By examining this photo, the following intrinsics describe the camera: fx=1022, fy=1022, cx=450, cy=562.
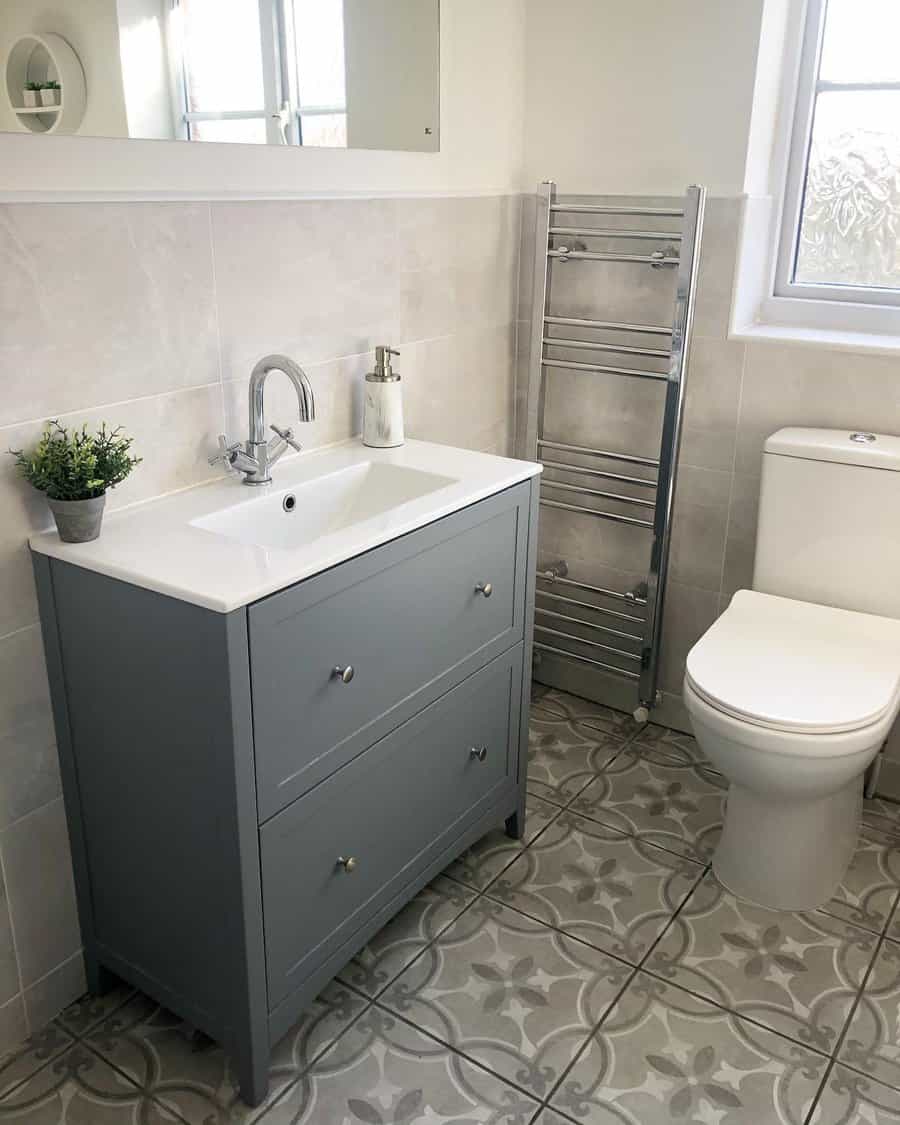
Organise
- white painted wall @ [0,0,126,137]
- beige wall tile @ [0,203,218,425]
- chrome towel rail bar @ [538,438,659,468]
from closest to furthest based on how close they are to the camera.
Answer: white painted wall @ [0,0,126,137] < beige wall tile @ [0,203,218,425] < chrome towel rail bar @ [538,438,659,468]

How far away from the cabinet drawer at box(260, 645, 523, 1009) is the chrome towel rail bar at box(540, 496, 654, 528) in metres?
0.66

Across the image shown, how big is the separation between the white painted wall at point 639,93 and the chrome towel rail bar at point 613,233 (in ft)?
0.32

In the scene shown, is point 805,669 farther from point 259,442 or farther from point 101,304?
A: point 101,304

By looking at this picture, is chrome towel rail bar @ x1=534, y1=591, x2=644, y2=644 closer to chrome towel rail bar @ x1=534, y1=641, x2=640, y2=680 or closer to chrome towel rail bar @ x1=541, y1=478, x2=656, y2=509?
chrome towel rail bar @ x1=534, y1=641, x2=640, y2=680

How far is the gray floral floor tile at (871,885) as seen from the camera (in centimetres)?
210

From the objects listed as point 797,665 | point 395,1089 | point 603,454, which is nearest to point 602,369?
point 603,454

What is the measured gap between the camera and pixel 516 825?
2.32 m

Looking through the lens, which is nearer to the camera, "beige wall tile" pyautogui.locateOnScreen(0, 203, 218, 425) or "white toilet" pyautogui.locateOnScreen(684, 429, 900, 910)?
"beige wall tile" pyautogui.locateOnScreen(0, 203, 218, 425)

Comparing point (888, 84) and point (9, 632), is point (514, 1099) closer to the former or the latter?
point (9, 632)

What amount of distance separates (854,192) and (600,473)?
34.8 inches

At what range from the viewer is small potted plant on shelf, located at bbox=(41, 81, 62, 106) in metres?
1.44

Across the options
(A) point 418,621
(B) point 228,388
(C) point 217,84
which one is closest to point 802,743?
(A) point 418,621

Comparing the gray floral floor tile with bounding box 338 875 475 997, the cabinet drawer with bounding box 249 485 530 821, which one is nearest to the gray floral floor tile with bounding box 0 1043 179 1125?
the gray floral floor tile with bounding box 338 875 475 997

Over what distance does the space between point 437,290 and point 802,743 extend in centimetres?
128
